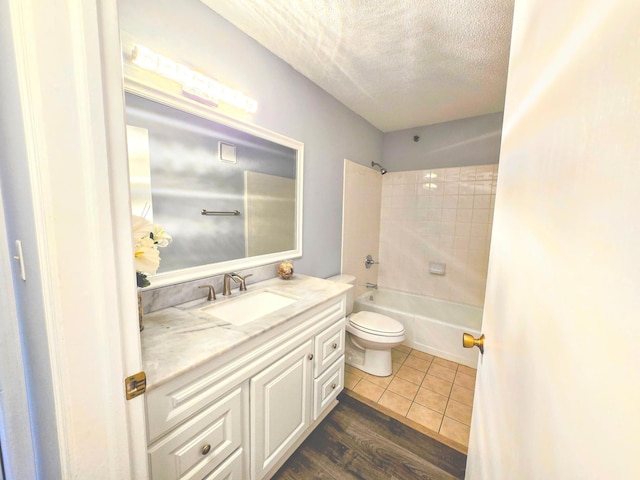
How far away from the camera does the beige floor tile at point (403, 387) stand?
1820 millimetres

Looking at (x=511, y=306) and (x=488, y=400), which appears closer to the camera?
(x=511, y=306)

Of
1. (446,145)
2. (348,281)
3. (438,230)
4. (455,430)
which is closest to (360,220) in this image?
(348,281)

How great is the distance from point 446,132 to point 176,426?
3.23 meters

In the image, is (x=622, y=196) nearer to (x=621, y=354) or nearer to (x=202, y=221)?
(x=621, y=354)

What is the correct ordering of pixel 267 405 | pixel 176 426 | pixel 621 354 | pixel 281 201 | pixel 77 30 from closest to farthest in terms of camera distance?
1. pixel 621 354
2. pixel 77 30
3. pixel 176 426
4. pixel 267 405
5. pixel 281 201

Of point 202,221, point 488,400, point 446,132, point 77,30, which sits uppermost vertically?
point 446,132

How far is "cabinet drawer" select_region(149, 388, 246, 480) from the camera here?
2.42 ft

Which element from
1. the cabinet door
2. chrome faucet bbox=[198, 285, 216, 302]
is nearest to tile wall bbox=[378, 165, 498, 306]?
the cabinet door

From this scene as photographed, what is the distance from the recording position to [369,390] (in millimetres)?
1846

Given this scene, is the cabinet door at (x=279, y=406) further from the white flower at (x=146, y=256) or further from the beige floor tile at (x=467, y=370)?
the beige floor tile at (x=467, y=370)

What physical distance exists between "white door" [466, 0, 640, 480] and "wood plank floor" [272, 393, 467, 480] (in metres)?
1.00

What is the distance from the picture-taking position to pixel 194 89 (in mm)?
1193

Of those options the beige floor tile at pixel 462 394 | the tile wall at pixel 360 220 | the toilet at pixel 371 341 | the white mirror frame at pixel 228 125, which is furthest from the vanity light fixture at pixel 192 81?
the beige floor tile at pixel 462 394

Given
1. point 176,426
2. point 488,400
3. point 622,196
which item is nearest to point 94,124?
point 622,196
